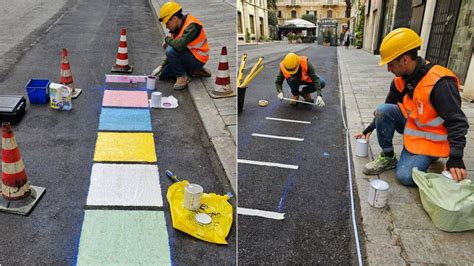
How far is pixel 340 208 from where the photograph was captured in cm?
329

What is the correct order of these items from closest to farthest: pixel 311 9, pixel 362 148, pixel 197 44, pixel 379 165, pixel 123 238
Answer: pixel 123 238 → pixel 379 165 → pixel 362 148 → pixel 197 44 → pixel 311 9

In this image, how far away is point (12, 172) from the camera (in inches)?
114

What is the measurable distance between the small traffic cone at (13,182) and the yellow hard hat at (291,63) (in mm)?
4356

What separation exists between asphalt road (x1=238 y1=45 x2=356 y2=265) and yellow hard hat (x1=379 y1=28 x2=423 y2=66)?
129 cm

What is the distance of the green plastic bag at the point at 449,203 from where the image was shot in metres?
2.66

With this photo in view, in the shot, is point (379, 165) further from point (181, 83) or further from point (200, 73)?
point (200, 73)

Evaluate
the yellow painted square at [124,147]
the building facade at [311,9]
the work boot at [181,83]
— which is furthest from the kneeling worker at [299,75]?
the building facade at [311,9]

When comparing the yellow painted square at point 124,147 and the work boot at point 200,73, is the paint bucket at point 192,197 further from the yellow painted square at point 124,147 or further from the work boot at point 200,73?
the work boot at point 200,73

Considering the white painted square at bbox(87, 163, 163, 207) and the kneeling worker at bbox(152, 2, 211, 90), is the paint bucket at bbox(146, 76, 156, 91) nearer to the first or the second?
the kneeling worker at bbox(152, 2, 211, 90)

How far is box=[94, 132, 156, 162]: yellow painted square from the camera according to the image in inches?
148

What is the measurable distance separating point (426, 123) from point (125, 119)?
3.34 metres

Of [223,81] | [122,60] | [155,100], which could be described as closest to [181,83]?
[223,81]

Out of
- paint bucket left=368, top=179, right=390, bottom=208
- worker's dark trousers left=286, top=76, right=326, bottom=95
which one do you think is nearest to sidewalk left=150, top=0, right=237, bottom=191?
worker's dark trousers left=286, top=76, right=326, bottom=95

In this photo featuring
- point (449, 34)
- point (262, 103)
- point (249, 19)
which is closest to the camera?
point (262, 103)
